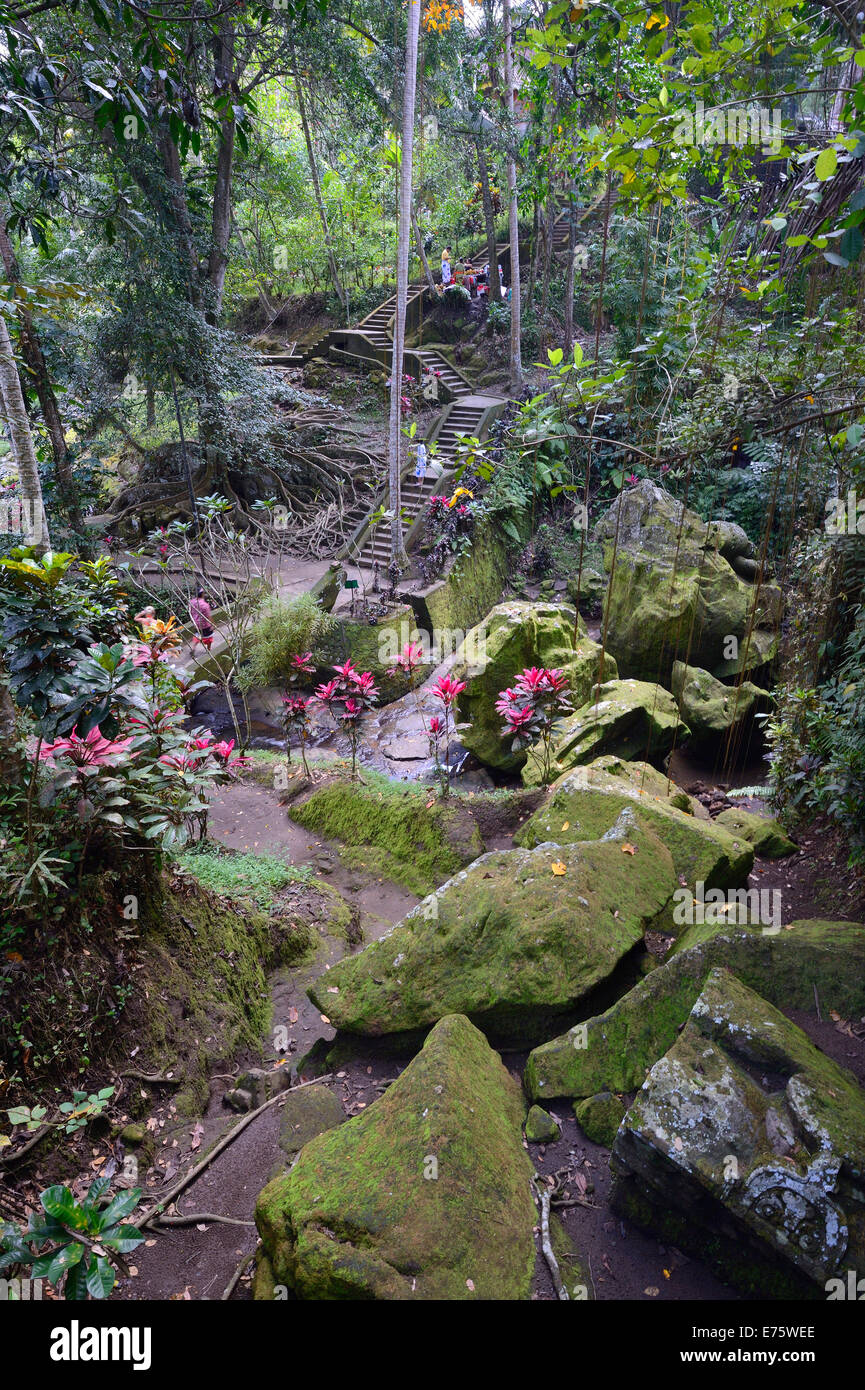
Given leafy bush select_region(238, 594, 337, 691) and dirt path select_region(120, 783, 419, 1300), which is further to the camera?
leafy bush select_region(238, 594, 337, 691)

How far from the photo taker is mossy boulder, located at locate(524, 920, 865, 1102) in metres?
3.20

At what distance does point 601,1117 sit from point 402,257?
12.4 m

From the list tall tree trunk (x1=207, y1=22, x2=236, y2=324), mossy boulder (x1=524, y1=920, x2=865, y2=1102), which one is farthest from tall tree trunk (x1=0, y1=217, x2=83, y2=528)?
mossy boulder (x1=524, y1=920, x2=865, y2=1102)

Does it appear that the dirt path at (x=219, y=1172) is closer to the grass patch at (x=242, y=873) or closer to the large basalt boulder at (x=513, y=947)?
the large basalt boulder at (x=513, y=947)

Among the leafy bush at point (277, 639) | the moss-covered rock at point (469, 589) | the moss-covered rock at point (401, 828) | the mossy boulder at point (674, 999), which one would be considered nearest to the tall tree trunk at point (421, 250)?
the moss-covered rock at point (469, 589)

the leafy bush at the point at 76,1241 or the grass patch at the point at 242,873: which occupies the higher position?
the leafy bush at the point at 76,1241

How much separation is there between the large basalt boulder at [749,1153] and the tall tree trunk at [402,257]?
10.8 meters

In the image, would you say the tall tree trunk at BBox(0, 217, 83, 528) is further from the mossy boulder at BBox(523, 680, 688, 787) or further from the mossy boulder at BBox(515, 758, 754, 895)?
the mossy boulder at BBox(515, 758, 754, 895)

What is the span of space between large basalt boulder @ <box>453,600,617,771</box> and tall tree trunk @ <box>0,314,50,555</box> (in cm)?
464

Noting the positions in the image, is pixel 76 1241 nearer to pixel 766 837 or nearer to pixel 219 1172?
pixel 219 1172

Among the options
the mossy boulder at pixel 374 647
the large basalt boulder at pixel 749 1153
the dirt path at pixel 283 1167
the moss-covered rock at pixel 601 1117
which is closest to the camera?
the large basalt boulder at pixel 749 1153

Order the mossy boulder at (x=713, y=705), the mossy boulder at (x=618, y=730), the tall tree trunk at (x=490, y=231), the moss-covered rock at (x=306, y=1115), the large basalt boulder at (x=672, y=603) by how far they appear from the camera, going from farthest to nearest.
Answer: the tall tree trunk at (x=490, y=231)
the large basalt boulder at (x=672, y=603)
the mossy boulder at (x=713, y=705)
the mossy boulder at (x=618, y=730)
the moss-covered rock at (x=306, y=1115)

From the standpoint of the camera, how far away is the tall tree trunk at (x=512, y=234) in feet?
45.1

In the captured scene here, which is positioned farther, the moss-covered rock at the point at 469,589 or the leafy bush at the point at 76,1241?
the moss-covered rock at the point at 469,589
